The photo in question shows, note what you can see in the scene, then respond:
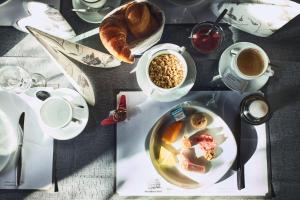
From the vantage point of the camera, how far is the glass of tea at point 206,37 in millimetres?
870

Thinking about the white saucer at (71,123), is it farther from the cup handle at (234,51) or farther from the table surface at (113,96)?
the cup handle at (234,51)

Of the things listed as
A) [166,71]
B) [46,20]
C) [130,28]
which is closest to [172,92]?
[166,71]

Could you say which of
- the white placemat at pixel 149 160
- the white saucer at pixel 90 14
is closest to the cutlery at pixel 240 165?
the white placemat at pixel 149 160

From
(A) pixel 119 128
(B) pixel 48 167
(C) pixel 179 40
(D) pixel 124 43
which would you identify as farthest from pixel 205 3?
(B) pixel 48 167

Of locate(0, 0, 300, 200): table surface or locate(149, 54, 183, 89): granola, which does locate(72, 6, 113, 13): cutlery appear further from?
locate(149, 54, 183, 89): granola

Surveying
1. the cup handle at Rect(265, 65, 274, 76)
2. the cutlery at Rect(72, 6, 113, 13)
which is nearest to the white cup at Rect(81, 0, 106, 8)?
the cutlery at Rect(72, 6, 113, 13)

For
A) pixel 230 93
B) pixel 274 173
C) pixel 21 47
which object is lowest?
pixel 274 173

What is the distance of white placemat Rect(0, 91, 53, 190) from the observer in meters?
0.86

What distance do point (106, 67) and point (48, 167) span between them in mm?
235

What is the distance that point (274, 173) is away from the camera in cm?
87

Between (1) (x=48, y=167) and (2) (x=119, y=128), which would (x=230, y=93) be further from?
(1) (x=48, y=167)

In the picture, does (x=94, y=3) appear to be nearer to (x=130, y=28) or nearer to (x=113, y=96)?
(x=130, y=28)

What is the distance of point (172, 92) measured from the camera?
2.73 feet

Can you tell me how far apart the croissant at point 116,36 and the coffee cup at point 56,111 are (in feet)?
0.50
